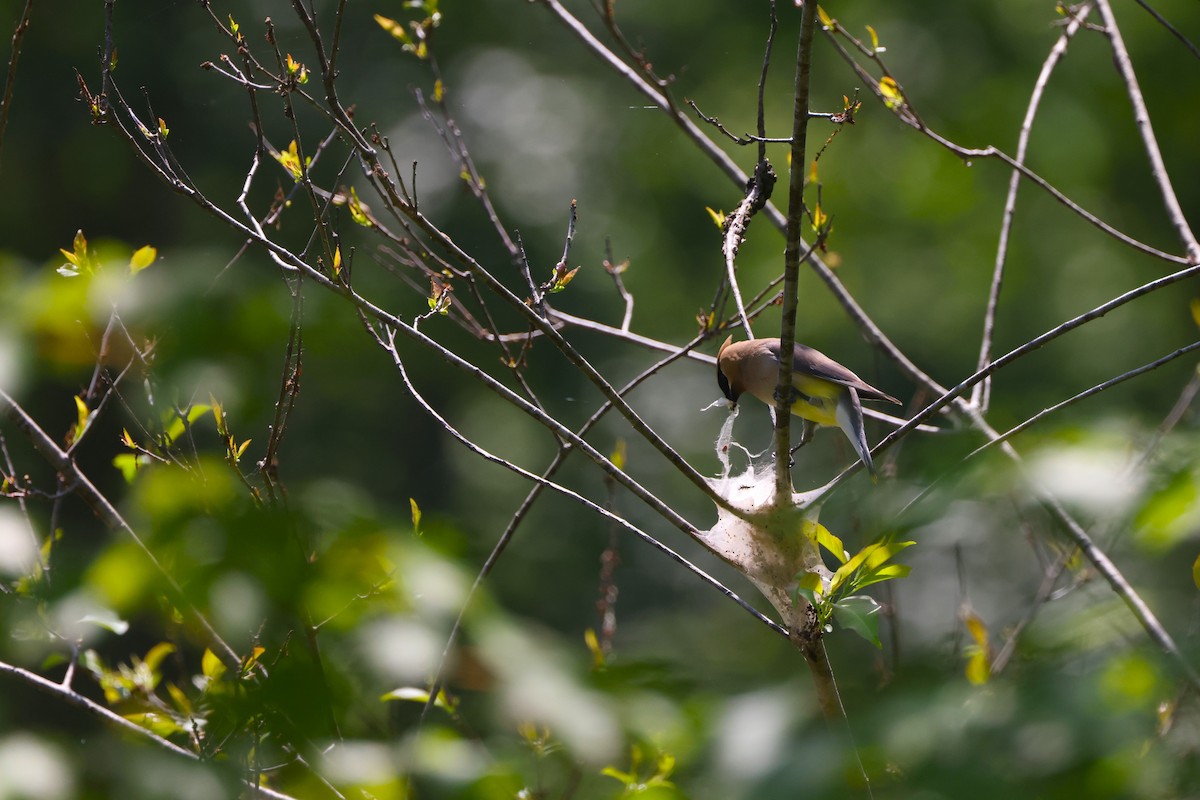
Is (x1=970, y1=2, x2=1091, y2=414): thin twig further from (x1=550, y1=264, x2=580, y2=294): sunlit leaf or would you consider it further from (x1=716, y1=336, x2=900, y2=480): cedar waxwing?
(x1=550, y1=264, x2=580, y2=294): sunlit leaf

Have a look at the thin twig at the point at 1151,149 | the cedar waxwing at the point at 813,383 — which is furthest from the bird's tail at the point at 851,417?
the thin twig at the point at 1151,149

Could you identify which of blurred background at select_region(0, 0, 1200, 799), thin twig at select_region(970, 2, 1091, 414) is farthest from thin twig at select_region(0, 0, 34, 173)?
thin twig at select_region(970, 2, 1091, 414)

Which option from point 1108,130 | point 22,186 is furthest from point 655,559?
point 22,186

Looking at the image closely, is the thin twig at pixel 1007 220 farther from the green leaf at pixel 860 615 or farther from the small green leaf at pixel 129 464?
the small green leaf at pixel 129 464

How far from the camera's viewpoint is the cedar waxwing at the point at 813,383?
143 inches

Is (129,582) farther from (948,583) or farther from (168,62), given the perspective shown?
(168,62)

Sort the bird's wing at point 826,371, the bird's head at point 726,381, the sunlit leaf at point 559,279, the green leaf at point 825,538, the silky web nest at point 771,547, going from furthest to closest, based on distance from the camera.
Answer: the bird's head at point 726,381, the bird's wing at point 826,371, the sunlit leaf at point 559,279, the silky web nest at point 771,547, the green leaf at point 825,538

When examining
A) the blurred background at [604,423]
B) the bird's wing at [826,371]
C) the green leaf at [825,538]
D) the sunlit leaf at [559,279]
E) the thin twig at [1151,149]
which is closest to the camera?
the blurred background at [604,423]

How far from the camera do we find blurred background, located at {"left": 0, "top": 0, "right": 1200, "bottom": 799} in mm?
660

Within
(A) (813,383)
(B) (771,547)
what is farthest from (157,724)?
(A) (813,383)

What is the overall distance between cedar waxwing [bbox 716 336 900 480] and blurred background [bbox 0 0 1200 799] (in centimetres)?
15

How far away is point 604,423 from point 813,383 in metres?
8.88

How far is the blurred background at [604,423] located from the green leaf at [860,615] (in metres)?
0.10

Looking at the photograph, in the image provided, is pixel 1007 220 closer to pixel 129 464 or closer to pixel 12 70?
pixel 129 464
